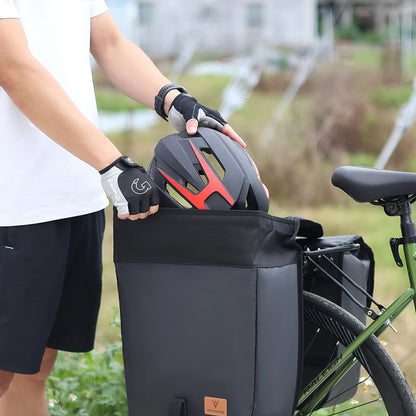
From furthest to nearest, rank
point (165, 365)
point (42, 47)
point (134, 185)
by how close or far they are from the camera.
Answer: point (42, 47) → point (165, 365) → point (134, 185)

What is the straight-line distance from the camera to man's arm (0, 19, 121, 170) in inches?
60.7

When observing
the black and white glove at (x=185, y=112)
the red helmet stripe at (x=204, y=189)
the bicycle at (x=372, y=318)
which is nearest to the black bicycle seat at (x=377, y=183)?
the bicycle at (x=372, y=318)

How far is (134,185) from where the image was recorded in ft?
4.93

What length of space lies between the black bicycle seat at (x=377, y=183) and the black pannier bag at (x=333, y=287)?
0.70 feet

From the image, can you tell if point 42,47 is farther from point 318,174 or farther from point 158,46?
point 158,46

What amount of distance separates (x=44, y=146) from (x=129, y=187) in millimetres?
336

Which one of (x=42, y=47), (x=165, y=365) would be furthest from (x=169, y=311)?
(x=42, y=47)

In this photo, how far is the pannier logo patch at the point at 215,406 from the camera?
156 cm

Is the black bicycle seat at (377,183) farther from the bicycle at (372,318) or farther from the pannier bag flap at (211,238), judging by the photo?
the pannier bag flap at (211,238)

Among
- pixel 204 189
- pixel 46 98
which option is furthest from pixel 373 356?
pixel 46 98

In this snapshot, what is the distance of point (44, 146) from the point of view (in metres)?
1.72

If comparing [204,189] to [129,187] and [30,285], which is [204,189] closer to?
[129,187]

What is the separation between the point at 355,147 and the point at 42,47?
14.6 ft

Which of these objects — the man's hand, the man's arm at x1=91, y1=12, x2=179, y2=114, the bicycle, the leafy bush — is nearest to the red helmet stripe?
the man's hand
